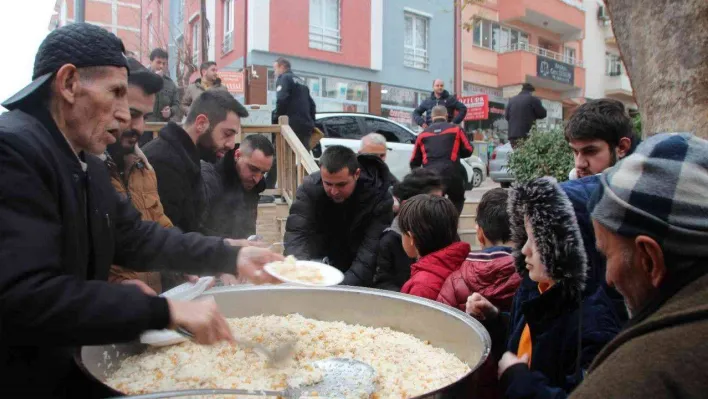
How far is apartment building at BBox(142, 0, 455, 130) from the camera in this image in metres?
16.8

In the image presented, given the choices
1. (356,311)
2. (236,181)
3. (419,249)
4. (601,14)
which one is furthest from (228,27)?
(601,14)

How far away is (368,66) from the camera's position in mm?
19406

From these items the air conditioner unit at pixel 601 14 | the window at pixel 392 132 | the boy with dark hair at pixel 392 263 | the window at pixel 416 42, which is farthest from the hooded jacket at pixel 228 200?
the air conditioner unit at pixel 601 14

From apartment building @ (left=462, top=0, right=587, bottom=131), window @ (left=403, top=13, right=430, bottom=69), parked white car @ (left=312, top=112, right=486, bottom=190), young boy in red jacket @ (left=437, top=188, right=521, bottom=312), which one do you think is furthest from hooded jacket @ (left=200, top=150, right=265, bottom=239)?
apartment building @ (left=462, top=0, right=587, bottom=131)

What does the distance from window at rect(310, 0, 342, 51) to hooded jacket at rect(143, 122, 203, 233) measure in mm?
15630

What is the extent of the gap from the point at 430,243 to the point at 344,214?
1.29 metres

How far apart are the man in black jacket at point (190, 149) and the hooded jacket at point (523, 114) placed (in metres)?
6.88

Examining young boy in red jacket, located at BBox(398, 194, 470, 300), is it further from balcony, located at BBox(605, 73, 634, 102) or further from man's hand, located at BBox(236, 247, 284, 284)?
balcony, located at BBox(605, 73, 634, 102)

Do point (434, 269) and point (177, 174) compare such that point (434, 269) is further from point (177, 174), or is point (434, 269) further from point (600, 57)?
point (600, 57)

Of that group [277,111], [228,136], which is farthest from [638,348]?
[277,111]

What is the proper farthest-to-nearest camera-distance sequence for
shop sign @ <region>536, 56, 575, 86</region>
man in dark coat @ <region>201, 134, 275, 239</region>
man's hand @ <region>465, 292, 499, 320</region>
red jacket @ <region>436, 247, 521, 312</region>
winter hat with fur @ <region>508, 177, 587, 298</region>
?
shop sign @ <region>536, 56, 575, 86</region> < man in dark coat @ <region>201, 134, 275, 239</region> < red jacket @ <region>436, 247, 521, 312</region> < man's hand @ <region>465, 292, 499, 320</region> < winter hat with fur @ <region>508, 177, 587, 298</region>

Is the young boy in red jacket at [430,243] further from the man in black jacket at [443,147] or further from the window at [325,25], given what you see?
the window at [325,25]

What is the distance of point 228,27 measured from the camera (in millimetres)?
19047

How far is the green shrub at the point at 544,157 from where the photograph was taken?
7.37 metres
